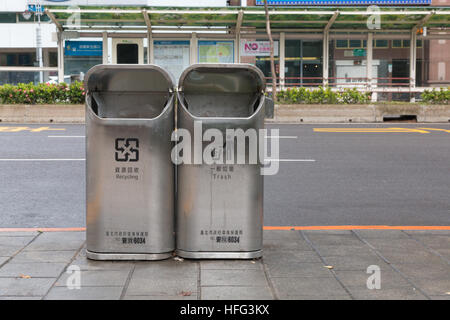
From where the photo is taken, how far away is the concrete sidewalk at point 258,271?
418 centimetres

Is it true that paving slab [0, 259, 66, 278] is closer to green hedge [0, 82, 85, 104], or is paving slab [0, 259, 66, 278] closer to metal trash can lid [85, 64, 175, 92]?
metal trash can lid [85, 64, 175, 92]

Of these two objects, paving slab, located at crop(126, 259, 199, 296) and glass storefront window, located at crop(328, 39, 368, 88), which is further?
glass storefront window, located at crop(328, 39, 368, 88)

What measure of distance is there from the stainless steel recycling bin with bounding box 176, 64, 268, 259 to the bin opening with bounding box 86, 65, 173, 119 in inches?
9.9

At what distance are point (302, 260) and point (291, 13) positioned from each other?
18.9m

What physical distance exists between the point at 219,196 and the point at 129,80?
1251mm

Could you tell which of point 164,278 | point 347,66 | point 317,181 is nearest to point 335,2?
point 347,66

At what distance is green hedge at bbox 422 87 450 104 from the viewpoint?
69.7 feet

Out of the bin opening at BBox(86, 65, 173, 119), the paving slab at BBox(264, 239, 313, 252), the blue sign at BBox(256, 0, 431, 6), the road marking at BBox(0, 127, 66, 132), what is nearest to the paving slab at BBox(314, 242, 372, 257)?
the paving slab at BBox(264, 239, 313, 252)

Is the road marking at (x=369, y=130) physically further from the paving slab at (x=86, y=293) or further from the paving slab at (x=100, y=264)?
the paving slab at (x=86, y=293)

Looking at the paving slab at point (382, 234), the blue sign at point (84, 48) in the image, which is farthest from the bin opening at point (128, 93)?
the blue sign at point (84, 48)

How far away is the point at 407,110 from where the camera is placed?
20.8m

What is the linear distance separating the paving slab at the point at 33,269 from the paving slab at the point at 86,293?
1.25 feet

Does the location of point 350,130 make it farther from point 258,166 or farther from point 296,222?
point 258,166

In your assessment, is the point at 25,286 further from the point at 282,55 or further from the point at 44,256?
the point at 282,55
